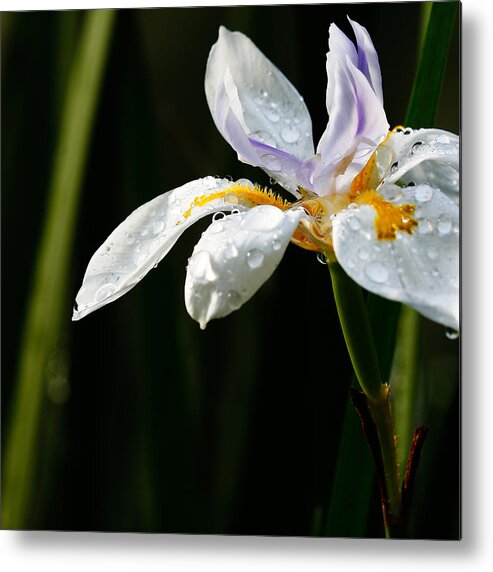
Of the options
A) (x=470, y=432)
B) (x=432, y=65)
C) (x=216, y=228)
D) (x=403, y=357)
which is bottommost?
(x=470, y=432)

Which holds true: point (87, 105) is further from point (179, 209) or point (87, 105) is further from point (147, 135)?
point (179, 209)

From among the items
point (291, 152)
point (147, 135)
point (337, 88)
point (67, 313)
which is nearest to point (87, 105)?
point (147, 135)

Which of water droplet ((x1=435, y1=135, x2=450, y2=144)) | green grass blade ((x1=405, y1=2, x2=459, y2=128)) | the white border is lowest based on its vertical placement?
the white border

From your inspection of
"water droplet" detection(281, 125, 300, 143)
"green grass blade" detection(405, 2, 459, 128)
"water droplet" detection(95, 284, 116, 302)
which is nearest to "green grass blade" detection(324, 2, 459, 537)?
"green grass blade" detection(405, 2, 459, 128)

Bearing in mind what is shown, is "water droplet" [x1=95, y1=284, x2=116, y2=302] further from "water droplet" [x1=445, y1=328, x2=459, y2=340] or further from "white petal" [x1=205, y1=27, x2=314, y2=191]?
"water droplet" [x1=445, y1=328, x2=459, y2=340]

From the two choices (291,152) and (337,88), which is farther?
(291,152)

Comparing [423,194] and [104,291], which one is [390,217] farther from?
[104,291]

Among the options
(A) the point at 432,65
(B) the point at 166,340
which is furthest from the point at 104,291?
(A) the point at 432,65
